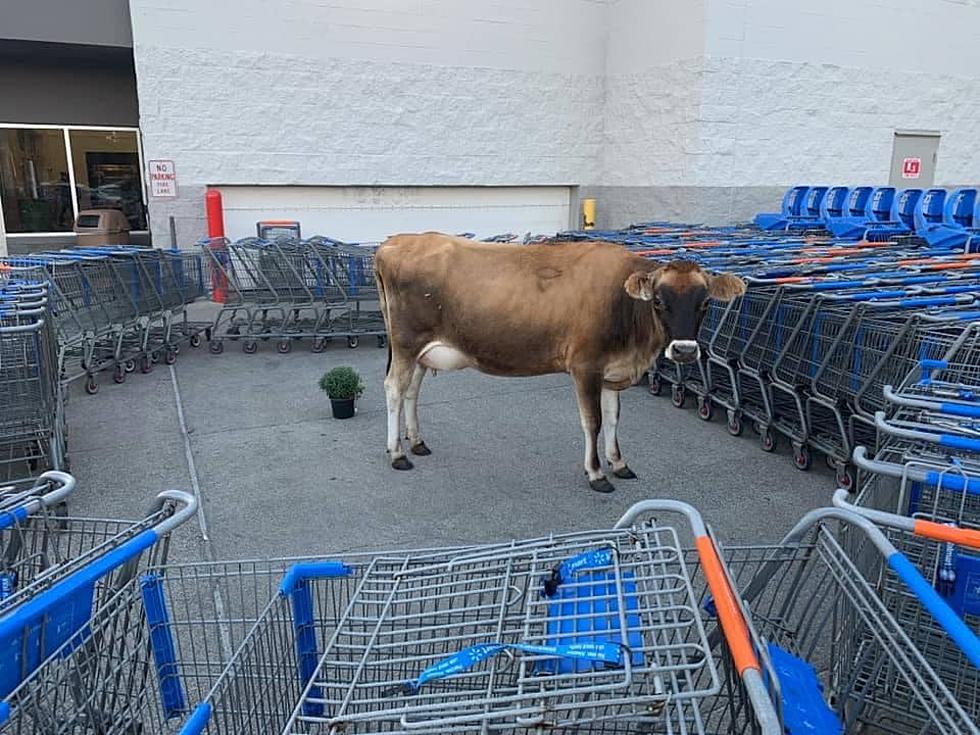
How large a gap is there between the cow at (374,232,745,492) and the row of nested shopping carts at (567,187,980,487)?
1.05 metres

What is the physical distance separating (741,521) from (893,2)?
523 inches

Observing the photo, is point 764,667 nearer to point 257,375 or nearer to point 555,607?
point 555,607

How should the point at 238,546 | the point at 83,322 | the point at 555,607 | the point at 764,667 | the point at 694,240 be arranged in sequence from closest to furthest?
the point at 764,667 → the point at 555,607 → the point at 238,546 → the point at 83,322 → the point at 694,240

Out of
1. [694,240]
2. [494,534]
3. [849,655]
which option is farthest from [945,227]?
[849,655]

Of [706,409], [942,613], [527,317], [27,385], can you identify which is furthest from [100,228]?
[942,613]

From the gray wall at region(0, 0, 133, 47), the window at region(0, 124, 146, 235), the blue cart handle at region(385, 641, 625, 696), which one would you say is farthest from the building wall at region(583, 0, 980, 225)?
the blue cart handle at region(385, 641, 625, 696)

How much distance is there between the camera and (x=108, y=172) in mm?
14812

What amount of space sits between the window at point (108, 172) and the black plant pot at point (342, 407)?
34.4ft

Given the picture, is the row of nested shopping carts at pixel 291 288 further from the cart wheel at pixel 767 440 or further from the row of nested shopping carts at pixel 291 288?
the cart wheel at pixel 767 440

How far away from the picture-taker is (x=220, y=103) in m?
12.1

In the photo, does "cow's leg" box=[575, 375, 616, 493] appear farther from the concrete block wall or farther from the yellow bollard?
the yellow bollard

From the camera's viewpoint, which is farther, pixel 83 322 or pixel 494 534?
pixel 83 322

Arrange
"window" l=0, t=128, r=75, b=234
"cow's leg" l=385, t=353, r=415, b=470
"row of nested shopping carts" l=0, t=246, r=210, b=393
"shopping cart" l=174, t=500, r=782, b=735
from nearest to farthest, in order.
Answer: "shopping cart" l=174, t=500, r=782, b=735 < "cow's leg" l=385, t=353, r=415, b=470 < "row of nested shopping carts" l=0, t=246, r=210, b=393 < "window" l=0, t=128, r=75, b=234

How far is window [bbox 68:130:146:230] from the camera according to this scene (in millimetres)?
14492
